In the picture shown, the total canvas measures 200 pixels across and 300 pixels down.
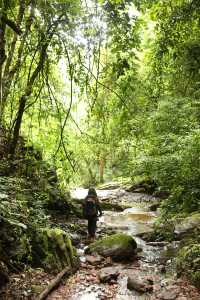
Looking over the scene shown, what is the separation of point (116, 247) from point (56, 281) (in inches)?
121

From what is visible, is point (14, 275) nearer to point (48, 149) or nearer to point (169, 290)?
point (169, 290)

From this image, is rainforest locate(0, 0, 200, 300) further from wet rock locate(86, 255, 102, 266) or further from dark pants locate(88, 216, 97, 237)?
dark pants locate(88, 216, 97, 237)

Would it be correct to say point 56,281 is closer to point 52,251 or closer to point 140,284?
point 52,251

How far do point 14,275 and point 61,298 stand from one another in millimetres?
952

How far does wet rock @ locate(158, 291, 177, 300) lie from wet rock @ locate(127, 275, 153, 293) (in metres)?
0.46

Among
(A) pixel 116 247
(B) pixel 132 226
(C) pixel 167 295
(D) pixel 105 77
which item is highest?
(D) pixel 105 77

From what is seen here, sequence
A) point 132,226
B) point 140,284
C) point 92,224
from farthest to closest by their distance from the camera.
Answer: point 132,226
point 92,224
point 140,284

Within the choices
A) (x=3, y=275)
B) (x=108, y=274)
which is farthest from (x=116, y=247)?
(x=3, y=275)

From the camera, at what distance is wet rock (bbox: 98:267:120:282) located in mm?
8011

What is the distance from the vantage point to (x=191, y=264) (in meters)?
7.75

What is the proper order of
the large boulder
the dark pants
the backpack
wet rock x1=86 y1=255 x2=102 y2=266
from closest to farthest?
wet rock x1=86 y1=255 x2=102 y2=266
the large boulder
the backpack
the dark pants

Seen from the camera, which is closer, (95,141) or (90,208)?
(95,141)

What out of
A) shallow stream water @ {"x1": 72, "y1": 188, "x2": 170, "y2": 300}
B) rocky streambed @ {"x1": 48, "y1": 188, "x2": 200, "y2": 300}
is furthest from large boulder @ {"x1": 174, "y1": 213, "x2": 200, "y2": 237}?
shallow stream water @ {"x1": 72, "y1": 188, "x2": 170, "y2": 300}

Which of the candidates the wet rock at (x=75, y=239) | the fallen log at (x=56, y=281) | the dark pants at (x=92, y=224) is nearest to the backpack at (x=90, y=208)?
the dark pants at (x=92, y=224)
